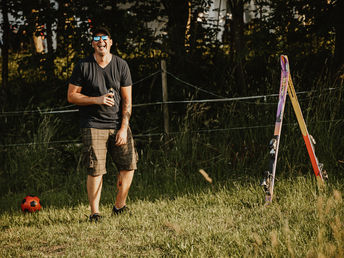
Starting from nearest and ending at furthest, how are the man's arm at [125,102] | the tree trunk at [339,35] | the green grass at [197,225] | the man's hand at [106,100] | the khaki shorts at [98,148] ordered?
the green grass at [197,225] → the man's hand at [106,100] → the khaki shorts at [98,148] → the man's arm at [125,102] → the tree trunk at [339,35]

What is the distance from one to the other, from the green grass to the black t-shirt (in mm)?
956

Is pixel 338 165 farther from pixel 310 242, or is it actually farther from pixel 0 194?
pixel 0 194

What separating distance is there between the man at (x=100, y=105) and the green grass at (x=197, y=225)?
48cm

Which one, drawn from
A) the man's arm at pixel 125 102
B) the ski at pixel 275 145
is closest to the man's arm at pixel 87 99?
the man's arm at pixel 125 102

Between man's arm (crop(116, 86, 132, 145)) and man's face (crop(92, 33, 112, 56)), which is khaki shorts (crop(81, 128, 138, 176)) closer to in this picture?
man's arm (crop(116, 86, 132, 145))

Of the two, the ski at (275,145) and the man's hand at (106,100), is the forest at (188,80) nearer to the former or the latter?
the ski at (275,145)

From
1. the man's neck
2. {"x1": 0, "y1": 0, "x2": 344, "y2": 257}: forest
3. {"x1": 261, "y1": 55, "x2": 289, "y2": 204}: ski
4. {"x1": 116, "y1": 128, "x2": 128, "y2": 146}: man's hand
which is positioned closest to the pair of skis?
{"x1": 261, "y1": 55, "x2": 289, "y2": 204}: ski

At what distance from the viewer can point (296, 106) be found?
398 centimetres

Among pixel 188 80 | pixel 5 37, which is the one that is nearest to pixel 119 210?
pixel 188 80

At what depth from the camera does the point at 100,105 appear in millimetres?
3791

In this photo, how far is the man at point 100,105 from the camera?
3781mm

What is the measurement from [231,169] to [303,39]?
10.3 ft

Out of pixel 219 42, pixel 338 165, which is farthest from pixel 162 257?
pixel 219 42

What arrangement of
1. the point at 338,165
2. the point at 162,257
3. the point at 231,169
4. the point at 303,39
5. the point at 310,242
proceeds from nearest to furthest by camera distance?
the point at 310,242
the point at 162,257
the point at 338,165
the point at 231,169
the point at 303,39
